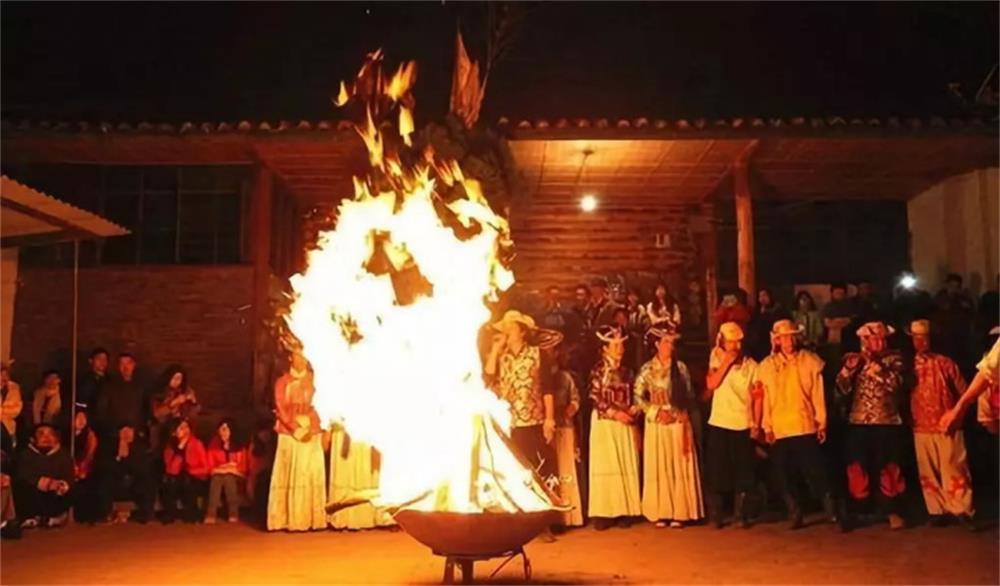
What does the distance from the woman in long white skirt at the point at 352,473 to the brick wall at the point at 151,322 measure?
263cm

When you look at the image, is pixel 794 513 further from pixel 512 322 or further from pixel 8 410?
pixel 8 410


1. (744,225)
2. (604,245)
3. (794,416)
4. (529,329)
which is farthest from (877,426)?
(604,245)

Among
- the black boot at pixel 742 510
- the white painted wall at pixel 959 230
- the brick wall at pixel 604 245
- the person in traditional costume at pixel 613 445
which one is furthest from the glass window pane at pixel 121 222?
the white painted wall at pixel 959 230

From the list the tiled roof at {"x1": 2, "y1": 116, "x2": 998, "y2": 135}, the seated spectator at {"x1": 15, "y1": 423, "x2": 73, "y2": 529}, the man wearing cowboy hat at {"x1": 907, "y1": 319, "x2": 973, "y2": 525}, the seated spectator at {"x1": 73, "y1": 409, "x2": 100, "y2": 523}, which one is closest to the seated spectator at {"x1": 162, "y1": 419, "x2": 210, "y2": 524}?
the seated spectator at {"x1": 73, "y1": 409, "x2": 100, "y2": 523}

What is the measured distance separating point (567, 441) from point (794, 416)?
2117 millimetres

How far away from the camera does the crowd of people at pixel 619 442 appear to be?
905 centimetres

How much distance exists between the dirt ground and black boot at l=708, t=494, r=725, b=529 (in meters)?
0.16

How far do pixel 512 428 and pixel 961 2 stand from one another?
967 cm

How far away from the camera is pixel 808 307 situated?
12.1 m

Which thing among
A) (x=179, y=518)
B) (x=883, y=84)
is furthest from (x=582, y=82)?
(x=179, y=518)

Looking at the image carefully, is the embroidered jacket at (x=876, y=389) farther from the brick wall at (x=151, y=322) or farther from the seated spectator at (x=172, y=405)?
the brick wall at (x=151, y=322)

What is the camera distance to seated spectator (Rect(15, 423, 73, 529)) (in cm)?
955

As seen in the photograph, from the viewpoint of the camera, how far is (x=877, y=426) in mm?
9109

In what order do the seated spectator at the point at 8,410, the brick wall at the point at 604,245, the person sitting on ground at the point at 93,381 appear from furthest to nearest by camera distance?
the brick wall at the point at 604,245, the person sitting on ground at the point at 93,381, the seated spectator at the point at 8,410
